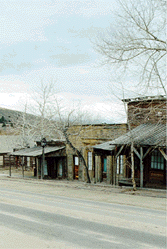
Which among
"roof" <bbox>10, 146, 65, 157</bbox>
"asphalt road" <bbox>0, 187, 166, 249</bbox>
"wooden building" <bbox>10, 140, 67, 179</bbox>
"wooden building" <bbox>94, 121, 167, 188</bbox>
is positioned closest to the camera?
"asphalt road" <bbox>0, 187, 166, 249</bbox>

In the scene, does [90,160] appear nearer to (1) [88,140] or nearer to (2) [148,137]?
(1) [88,140]

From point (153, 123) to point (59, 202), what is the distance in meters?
10.6

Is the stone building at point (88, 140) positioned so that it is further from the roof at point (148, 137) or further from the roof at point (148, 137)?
the roof at point (148, 137)

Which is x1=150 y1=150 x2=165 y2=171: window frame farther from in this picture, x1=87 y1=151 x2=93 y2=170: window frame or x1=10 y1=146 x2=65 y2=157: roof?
x1=10 y1=146 x2=65 y2=157: roof

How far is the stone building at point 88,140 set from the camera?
76.9 ft

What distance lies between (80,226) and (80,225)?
0.12m

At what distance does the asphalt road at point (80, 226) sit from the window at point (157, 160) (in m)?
8.97

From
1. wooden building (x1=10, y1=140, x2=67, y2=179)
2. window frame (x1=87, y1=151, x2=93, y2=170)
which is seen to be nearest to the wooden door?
wooden building (x1=10, y1=140, x2=67, y2=179)

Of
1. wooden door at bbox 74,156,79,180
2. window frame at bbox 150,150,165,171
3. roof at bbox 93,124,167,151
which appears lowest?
wooden door at bbox 74,156,79,180

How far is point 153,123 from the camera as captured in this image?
2047 cm

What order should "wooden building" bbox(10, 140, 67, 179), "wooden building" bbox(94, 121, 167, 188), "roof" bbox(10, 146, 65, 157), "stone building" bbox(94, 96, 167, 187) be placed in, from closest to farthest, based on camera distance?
1. "wooden building" bbox(94, 121, 167, 188)
2. "stone building" bbox(94, 96, 167, 187)
3. "roof" bbox(10, 146, 65, 157)
4. "wooden building" bbox(10, 140, 67, 179)

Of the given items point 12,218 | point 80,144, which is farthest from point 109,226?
point 80,144

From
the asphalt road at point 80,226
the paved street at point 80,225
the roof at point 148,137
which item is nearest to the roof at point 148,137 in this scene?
the roof at point 148,137

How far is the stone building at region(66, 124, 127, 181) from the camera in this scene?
23428 millimetres
